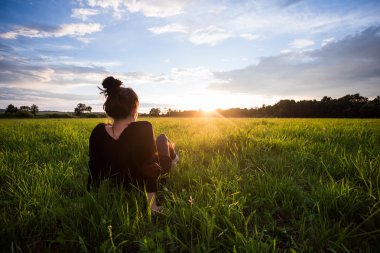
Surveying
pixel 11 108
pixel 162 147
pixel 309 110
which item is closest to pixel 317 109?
pixel 309 110

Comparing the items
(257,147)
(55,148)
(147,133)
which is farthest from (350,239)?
(55,148)

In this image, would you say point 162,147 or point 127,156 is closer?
point 127,156

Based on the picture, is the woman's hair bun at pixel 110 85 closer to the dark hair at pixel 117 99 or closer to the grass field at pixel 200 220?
the dark hair at pixel 117 99

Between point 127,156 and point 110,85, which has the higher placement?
point 110,85

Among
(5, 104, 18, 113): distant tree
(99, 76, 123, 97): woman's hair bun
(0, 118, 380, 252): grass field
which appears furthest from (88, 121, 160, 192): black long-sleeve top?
(5, 104, 18, 113): distant tree

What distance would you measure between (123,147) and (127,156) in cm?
13

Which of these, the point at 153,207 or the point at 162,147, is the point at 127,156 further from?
the point at 162,147

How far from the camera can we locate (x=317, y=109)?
70.9 meters

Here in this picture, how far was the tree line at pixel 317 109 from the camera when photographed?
60.8 metres

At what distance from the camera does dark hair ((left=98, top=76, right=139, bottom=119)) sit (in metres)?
2.77

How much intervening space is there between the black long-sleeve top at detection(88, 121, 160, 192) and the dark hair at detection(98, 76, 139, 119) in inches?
9.3

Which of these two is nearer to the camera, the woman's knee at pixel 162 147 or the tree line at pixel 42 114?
the woman's knee at pixel 162 147

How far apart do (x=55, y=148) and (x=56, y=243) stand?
177 inches

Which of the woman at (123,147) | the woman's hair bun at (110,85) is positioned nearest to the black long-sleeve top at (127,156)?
the woman at (123,147)
